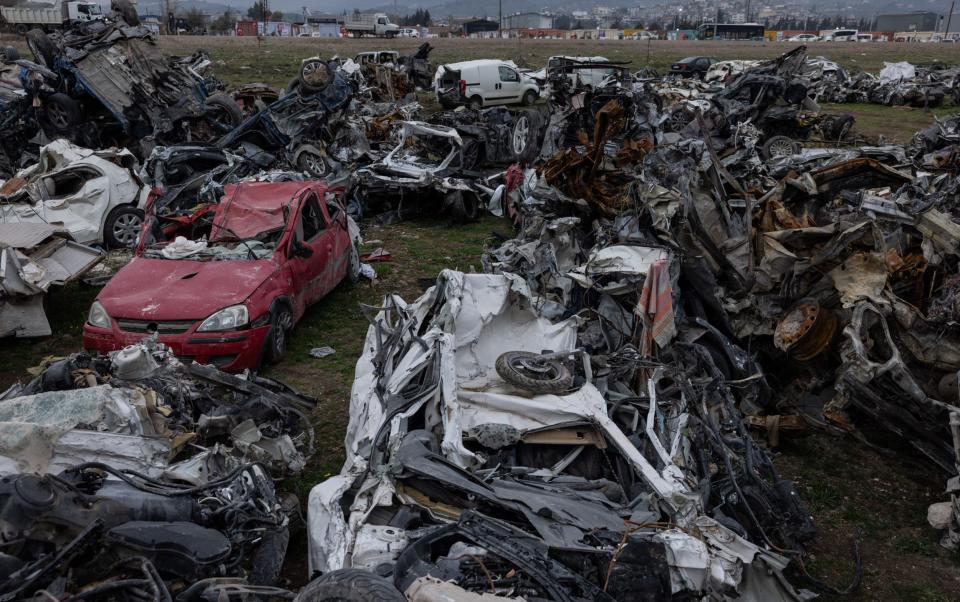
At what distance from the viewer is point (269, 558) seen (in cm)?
423

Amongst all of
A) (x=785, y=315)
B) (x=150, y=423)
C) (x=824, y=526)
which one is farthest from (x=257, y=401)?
(x=785, y=315)

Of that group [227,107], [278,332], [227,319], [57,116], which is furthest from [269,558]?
[57,116]

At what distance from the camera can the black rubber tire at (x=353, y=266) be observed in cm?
956

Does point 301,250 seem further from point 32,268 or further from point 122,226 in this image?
point 122,226

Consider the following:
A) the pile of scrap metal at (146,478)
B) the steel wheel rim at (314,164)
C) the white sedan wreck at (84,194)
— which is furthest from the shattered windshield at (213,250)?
the steel wheel rim at (314,164)

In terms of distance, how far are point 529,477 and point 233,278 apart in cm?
421

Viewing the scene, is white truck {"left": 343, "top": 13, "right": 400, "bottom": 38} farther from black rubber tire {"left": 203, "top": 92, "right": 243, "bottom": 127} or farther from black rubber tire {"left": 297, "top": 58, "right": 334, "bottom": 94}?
black rubber tire {"left": 203, "top": 92, "right": 243, "bottom": 127}

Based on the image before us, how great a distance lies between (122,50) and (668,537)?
608 inches

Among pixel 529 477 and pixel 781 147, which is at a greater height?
pixel 781 147

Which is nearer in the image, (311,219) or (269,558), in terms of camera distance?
(269,558)

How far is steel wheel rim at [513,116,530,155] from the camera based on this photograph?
15328 mm

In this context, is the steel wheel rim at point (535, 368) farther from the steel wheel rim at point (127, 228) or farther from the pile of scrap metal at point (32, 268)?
the steel wheel rim at point (127, 228)

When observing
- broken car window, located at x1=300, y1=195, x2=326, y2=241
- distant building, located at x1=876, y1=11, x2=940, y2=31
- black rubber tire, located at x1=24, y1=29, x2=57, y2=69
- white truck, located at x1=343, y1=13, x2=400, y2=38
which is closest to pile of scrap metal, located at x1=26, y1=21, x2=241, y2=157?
black rubber tire, located at x1=24, y1=29, x2=57, y2=69

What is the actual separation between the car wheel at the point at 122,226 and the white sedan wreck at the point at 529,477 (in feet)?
20.6
